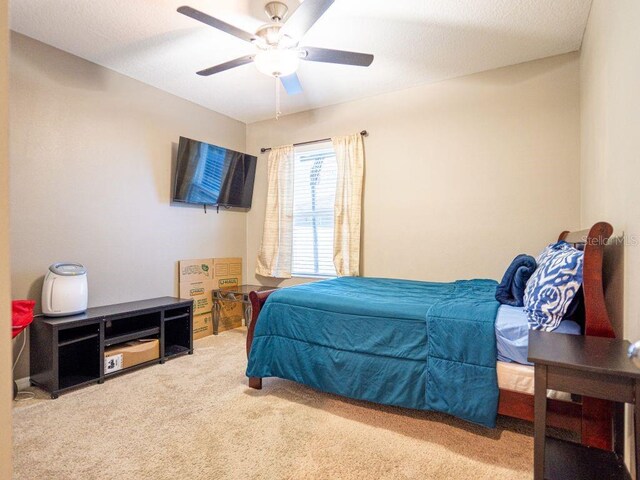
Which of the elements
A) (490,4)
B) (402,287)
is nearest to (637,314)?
(402,287)

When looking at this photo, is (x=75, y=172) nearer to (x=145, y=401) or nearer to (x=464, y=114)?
(x=145, y=401)

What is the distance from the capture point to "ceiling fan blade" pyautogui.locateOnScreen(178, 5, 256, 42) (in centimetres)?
187

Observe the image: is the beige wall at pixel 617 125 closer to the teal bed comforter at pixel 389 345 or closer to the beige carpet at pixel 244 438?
the teal bed comforter at pixel 389 345

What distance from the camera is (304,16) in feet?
6.38

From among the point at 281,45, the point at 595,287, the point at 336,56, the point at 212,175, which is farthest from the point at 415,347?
the point at 212,175

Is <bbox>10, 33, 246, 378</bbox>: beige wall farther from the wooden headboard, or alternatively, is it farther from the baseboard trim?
the wooden headboard

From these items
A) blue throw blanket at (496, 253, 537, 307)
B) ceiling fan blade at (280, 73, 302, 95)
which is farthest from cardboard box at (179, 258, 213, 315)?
blue throw blanket at (496, 253, 537, 307)

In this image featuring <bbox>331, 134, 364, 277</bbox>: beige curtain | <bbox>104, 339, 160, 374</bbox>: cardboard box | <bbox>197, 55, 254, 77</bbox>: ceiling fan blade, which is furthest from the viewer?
<bbox>331, 134, 364, 277</bbox>: beige curtain

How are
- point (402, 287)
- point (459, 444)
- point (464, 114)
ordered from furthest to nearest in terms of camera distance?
point (464, 114), point (402, 287), point (459, 444)

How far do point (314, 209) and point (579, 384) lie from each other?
3312 millimetres

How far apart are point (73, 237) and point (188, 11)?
6.87ft

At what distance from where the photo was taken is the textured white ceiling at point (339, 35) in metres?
2.30

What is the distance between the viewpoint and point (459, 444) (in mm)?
1853

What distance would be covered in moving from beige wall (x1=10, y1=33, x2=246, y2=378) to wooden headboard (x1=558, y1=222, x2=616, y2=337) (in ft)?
11.5
